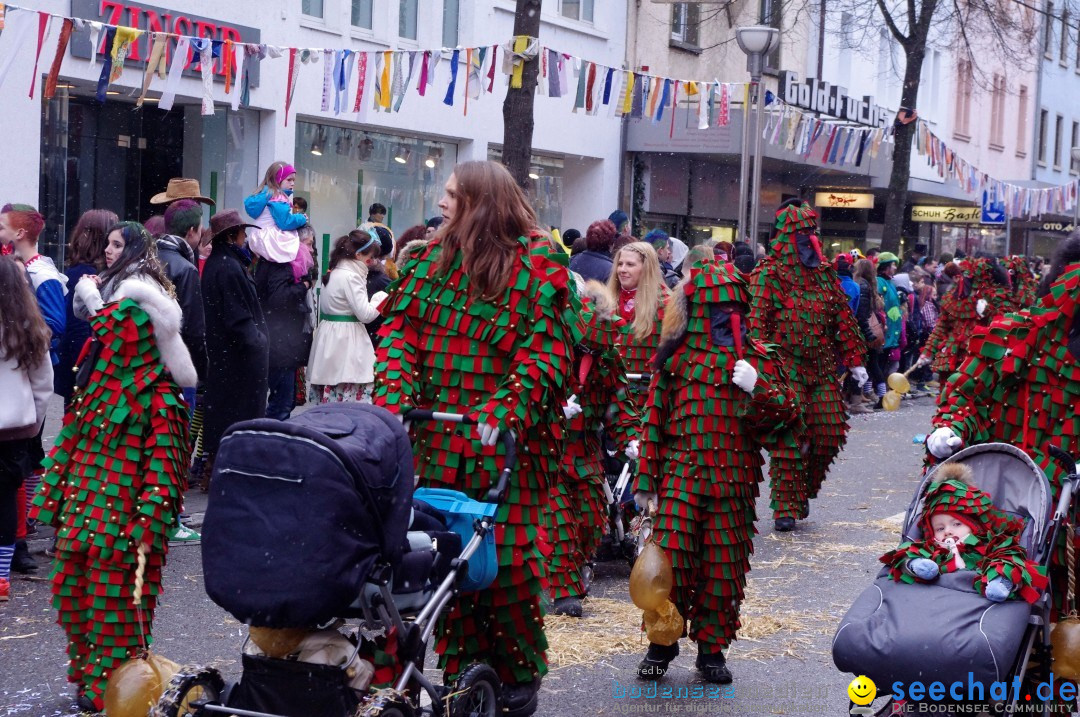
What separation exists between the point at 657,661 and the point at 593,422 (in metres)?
1.62

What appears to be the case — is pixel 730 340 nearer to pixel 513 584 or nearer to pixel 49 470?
pixel 513 584

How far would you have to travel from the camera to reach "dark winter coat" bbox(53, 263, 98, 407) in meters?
8.33

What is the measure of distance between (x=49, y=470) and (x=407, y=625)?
1984 mm

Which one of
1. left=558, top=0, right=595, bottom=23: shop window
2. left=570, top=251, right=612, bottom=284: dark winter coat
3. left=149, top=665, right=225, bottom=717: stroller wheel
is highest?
left=558, top=0, right=595, bottom=23: shop window

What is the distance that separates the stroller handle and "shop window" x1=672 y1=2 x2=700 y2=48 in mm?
19832

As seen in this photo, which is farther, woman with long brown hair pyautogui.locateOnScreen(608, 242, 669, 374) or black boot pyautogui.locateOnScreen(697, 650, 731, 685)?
woman with long brown hair pyautogui.locateOnScreen(608, 242, 669, 374)

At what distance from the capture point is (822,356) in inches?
408

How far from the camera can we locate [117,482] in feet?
17.6

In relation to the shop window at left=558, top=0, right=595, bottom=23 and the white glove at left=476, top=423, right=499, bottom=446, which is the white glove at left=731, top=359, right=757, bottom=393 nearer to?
the white glove at left=476, top=423, right=499, bottom=446

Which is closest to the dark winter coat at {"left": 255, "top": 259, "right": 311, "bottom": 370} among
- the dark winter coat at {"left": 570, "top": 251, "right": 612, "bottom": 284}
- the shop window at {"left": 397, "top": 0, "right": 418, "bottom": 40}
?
the dark winter coat at {"left": 570, "top": 251, "right": 612, "bottom": 284}

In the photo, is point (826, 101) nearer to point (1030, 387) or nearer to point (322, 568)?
point (1030, 387)

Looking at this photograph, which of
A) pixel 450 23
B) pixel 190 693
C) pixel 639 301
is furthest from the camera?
pixel 450 23

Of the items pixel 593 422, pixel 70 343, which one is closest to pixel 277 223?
pixel 70 343

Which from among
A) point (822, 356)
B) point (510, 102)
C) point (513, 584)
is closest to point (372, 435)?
point (513, 584)
